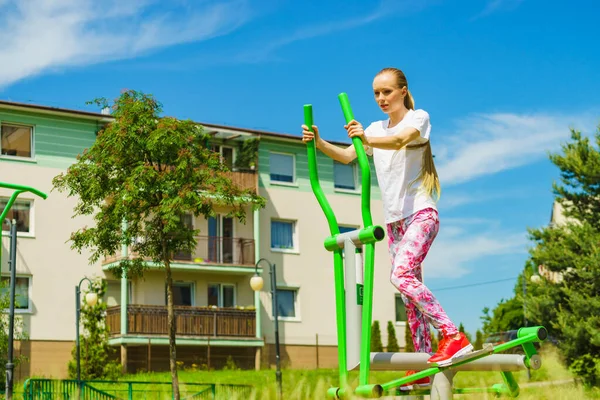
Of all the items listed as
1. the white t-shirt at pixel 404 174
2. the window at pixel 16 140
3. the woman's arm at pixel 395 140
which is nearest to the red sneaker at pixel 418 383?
the white t-shirt at pixel 404 174

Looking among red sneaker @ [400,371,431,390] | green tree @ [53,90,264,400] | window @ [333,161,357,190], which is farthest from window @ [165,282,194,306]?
red sneaker @ [400,371,431,390]

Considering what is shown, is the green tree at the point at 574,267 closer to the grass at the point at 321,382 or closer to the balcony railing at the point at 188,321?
the grass at the point at 321,382

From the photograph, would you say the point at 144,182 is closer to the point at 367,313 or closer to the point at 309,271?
the point at 367,313

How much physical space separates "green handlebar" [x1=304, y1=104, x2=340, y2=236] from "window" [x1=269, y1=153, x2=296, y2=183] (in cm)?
3494

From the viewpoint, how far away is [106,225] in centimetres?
2164

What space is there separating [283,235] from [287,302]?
115 inches

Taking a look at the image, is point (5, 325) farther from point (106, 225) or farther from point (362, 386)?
point (362, 386)

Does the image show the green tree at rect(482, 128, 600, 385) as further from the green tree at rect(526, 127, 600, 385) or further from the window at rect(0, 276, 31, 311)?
the window at rect(0, 276, 31, 311)

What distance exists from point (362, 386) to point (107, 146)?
58.1 feet

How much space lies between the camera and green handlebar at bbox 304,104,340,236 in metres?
5.23

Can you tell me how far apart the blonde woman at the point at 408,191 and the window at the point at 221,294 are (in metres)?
32.4

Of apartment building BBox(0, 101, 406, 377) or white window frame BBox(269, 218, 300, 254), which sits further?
white window frame BBox(269, 218, 300, 254)

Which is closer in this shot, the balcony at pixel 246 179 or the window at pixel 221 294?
the window at pixel 221 294

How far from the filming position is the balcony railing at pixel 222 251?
3700 cm
